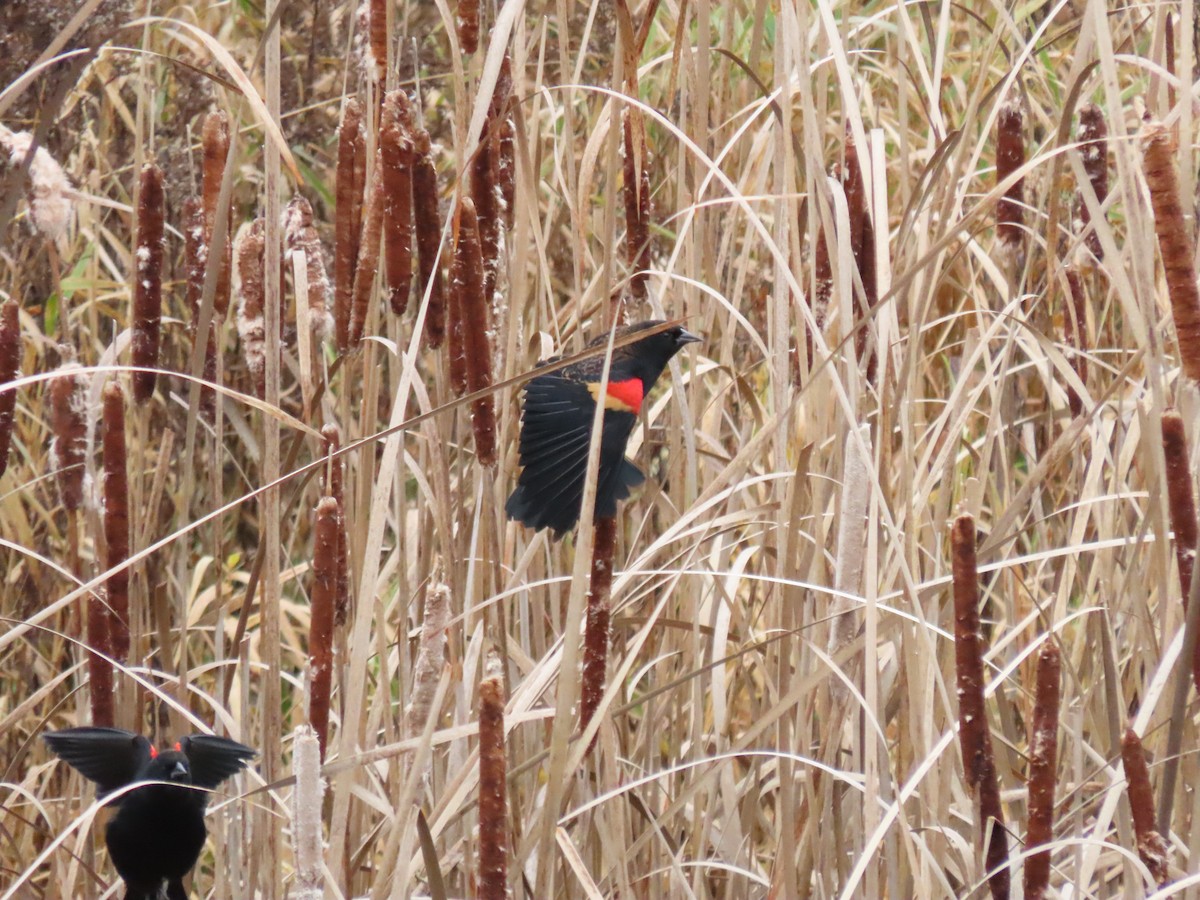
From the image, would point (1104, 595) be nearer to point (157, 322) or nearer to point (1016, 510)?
point (1016, 510)

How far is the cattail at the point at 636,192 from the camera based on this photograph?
1.29 metres

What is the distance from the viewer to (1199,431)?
3.72 ft

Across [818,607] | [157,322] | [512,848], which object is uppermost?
[157,322]

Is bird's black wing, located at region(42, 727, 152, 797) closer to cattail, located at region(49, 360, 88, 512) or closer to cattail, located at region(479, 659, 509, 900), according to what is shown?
cattail, located at region(49, 360, 88, 512)

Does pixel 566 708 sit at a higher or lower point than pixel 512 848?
higher

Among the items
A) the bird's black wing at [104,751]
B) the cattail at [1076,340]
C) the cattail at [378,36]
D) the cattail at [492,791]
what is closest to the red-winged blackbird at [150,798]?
the bird's black wing at [104,751]

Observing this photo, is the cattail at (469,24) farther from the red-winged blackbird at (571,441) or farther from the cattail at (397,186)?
the red-winged blackbird at (571,441)

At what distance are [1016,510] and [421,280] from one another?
0.57m

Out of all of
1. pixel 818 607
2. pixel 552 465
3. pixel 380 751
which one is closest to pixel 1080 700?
pixel 818 607

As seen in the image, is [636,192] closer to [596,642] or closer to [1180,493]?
[596,642]

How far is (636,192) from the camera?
1308 mm

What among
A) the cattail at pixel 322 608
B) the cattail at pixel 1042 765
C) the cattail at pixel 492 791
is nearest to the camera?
the cattail at pixel 492 791

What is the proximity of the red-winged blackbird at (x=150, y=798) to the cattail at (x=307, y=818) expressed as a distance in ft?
1.44

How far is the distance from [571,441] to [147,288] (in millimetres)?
637
